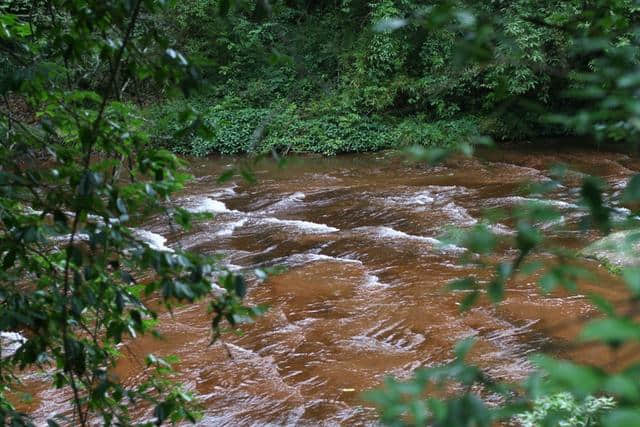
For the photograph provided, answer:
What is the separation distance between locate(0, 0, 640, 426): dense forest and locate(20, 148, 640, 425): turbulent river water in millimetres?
35

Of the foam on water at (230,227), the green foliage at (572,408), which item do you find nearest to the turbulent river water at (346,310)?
the foam on water at (230,227)

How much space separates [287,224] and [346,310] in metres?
3.24

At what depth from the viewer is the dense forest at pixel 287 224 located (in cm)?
91

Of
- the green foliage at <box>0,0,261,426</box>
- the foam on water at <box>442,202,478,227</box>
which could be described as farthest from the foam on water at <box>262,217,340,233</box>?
the green foliage at <box>0,0,261,426</box>

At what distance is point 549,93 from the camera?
13.6 m

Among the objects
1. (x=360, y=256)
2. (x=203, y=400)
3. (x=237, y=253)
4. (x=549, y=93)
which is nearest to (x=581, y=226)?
(x=203, y=400)

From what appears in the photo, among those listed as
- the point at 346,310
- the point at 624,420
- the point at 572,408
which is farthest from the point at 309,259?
the point at 624,420

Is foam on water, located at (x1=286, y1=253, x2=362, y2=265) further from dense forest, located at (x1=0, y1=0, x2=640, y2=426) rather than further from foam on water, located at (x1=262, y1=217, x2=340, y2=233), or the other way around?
foam on water, located at (x1=262, y1=217, x2=340, y2=233)

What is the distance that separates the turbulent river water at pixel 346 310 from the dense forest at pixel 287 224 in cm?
3

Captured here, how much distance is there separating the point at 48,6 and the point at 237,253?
5.57 meters

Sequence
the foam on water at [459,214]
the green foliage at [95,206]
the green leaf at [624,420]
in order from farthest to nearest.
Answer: the foam on water at [459,214], the green foliage at [95,206], the green leaf at [624,420]

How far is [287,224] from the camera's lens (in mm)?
8773

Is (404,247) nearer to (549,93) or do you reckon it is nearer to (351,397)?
(351,397)

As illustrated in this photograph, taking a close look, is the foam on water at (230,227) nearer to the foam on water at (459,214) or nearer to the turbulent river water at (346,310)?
the turbulent river water at (346,310)
